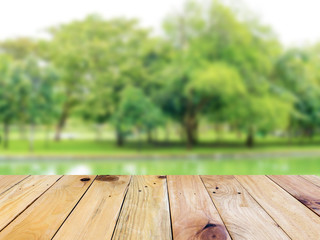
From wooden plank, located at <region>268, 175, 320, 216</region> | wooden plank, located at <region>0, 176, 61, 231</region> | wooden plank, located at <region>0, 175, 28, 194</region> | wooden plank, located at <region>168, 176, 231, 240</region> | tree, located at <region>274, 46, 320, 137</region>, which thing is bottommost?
wooden plank, located at <region>268, 175, 320, 216</region>

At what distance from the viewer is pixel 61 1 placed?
1082 centimetres

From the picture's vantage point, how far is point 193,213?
0.64m

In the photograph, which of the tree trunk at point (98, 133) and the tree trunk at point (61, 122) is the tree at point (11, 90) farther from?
the tree trunk at point (98, 133)

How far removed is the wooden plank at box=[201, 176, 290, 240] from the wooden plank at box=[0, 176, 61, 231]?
44 cm

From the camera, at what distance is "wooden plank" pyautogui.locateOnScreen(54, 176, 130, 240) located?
1.80 ft

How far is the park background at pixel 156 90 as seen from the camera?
8.89 m

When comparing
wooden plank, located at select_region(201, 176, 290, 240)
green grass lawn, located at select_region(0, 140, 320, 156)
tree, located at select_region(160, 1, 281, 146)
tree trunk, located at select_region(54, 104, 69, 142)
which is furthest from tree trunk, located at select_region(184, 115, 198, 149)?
wooden plank, located at select_region(201, 176, 290, 240)

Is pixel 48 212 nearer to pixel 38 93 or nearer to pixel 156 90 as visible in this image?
pixel 156 90

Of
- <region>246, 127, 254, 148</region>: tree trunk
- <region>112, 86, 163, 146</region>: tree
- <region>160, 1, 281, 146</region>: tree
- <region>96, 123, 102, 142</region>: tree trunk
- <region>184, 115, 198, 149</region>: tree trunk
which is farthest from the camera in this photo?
<region>96, 123, 102, 142</region>: tree trunk

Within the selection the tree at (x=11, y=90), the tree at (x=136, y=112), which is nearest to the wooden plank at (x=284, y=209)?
the tree at (x=136, y=112)

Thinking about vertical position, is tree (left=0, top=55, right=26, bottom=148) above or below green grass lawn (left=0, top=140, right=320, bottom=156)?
above

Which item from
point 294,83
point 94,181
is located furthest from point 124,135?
point 94,181

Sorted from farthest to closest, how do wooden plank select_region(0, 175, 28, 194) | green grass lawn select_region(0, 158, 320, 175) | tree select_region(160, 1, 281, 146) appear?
tree select_region(160, 1, 281, 146) → green grass lawn select_region(0, 158, 320, 175) → wooden plank select_region(0, 175, 28, 194)

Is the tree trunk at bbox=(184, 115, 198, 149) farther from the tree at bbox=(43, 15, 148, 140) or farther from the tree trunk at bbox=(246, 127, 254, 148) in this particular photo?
the tree trunk at bbox=(246, 127, 254, 148)
